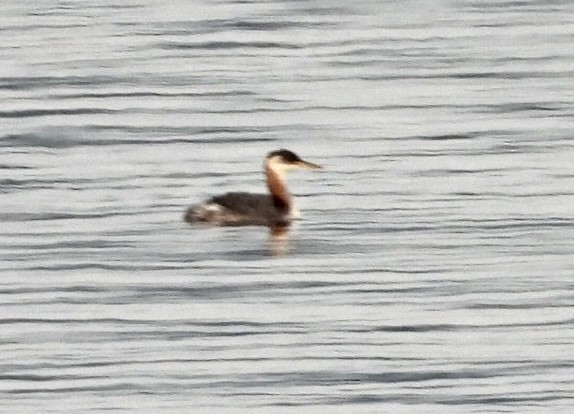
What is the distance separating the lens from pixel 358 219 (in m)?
18.3

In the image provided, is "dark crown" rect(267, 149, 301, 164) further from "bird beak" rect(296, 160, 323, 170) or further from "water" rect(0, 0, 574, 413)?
"water" rect(0, 0, 574, 413)

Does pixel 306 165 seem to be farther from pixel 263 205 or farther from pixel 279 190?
pixel 263 205

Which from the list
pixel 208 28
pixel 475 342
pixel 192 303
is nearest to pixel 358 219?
pixel 192 303

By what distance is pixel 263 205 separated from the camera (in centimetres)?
1909

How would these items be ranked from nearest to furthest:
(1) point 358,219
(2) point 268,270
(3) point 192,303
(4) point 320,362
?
1. (4) point 320,362
2. (3) point 192,303
3. (2) point 268,270
4. (1) point 358,219

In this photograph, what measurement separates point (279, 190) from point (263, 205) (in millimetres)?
338

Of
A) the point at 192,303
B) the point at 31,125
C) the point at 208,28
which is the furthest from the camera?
the point at 208,28

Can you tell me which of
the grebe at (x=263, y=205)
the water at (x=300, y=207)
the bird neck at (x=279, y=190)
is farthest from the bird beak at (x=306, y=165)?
the water at (x=300, y=207)

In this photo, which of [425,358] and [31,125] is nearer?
[425,358]

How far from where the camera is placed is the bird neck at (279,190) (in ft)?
62.8

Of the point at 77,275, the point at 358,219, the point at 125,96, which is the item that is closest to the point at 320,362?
the point at 77,275

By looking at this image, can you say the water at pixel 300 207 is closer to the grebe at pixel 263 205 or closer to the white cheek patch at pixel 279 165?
the grebe at pixel 263 205

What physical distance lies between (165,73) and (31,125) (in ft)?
11.6

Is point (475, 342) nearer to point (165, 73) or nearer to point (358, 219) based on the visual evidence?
point (358, 219)
